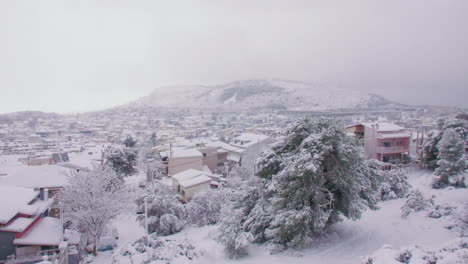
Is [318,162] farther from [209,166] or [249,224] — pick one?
[209,166]

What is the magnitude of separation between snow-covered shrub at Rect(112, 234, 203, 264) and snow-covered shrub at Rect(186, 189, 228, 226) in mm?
10750

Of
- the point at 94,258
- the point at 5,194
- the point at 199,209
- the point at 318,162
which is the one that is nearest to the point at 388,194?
the point at 318,162

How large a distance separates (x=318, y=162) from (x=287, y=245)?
12.3 ft

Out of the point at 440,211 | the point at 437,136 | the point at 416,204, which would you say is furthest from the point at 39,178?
the point at 437,136

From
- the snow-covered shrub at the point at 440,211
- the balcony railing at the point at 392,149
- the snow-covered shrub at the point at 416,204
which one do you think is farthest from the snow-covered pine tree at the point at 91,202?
the balcony railing at the point at 392,149

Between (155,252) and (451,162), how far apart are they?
22.2m

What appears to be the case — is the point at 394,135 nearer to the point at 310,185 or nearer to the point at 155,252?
the point at 310,185

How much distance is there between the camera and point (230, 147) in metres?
48.7

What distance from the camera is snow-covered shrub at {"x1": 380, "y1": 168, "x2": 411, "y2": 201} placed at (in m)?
22.6

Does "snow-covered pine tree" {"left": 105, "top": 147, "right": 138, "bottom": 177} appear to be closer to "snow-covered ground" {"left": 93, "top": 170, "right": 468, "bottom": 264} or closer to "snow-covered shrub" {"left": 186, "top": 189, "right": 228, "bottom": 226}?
"snow-covered shrub" {"left": 186, "top": 189, "right": 228, "bottom": 226}

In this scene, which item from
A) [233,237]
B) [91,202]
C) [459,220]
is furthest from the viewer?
[91,202]

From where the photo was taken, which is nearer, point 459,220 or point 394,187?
point 459,220

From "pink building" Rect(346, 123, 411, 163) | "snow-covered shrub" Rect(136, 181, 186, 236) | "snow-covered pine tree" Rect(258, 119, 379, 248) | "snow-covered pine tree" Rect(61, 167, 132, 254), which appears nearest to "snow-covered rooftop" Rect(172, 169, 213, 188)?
"snow-covered shrub" Rect(136, 181, 186, 236)

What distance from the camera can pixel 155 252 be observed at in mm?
12359
